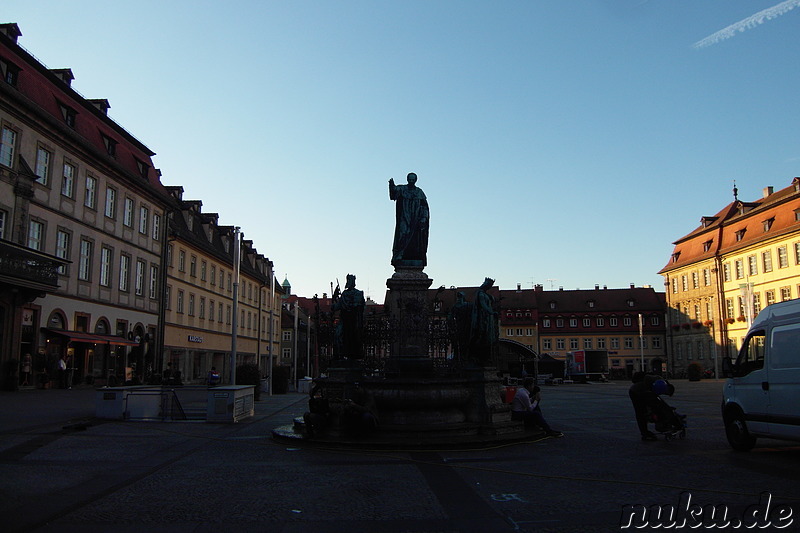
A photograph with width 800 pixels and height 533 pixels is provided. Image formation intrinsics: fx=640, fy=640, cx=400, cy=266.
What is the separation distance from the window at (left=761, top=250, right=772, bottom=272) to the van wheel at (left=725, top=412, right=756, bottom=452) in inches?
2112

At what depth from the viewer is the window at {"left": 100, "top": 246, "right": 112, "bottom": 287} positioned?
117ft

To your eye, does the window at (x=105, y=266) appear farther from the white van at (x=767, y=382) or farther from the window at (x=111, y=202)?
the white van at (x=767, y=382)

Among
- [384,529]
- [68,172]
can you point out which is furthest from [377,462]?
[68,172]

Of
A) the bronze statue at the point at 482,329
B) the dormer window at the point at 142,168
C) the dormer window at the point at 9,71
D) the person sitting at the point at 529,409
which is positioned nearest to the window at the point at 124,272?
the dormer window at the point at 142,168

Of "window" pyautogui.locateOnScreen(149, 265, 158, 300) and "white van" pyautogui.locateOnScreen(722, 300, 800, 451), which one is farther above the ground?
"window" pyautogui.locateOnScreen(149, 265, 158, 300)

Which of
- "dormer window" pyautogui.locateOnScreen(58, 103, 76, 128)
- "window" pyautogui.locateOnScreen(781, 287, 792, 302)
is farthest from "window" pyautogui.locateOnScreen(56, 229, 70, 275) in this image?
"window" pyautogui.locateOnScreen(781, 287, 792, 302)

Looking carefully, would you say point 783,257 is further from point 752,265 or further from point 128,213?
point 128,213

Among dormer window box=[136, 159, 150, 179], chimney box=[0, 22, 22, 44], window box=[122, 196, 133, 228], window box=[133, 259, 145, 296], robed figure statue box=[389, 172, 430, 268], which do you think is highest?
chimney box=[0, 22, 22, 44]

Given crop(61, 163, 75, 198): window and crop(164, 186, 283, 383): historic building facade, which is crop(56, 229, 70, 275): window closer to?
crop(61, 163, 75, 198): window

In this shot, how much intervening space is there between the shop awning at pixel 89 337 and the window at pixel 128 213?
22.8 ft

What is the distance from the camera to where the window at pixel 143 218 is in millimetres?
40438

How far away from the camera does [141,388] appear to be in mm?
18703

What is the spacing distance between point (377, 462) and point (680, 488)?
4629 mm

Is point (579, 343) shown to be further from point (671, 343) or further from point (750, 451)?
point (750, 451)
